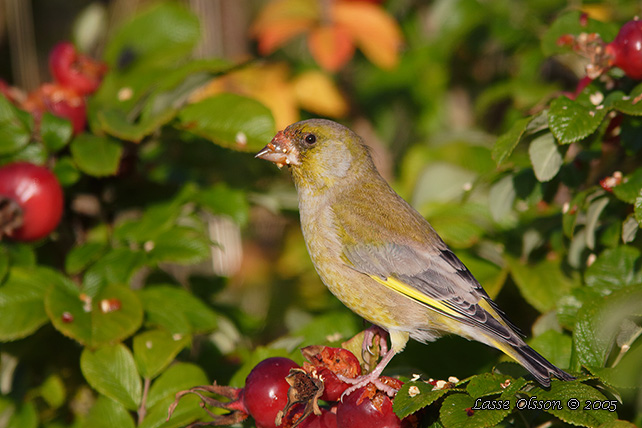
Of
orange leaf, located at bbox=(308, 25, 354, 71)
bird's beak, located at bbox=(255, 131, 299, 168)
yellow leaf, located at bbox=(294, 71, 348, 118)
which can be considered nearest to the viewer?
bird's beak, located at bbox=(255, 131, 299, 168)

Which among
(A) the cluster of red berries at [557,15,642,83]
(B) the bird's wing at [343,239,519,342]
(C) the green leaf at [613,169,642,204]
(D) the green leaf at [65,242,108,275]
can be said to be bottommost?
(D) the green leaf at [65,242,108,275]

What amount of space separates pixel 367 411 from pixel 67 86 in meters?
2.00

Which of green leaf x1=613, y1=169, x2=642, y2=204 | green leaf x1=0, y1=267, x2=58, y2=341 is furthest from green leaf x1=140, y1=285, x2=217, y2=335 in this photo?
green leaf x1=613, y1=169, x2=642, y2=204

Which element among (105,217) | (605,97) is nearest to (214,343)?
(105,217)

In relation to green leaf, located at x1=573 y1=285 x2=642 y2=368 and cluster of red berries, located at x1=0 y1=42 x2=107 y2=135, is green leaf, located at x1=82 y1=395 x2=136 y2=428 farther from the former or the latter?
green leaf, located at x1=573 y1=285 x2=642 y2=368

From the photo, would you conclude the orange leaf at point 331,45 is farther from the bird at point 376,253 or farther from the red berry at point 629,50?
the red berry at point 629,50

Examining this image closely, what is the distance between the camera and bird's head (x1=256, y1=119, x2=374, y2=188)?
2.56 m

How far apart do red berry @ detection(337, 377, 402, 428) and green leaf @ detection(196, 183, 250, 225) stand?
3.67 feet

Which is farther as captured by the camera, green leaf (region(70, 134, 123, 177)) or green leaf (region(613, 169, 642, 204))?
green leaf (region(70, 134, 123, 177))

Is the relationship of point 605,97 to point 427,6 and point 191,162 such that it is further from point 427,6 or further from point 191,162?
point 427,6

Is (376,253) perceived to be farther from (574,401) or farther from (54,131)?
(54,131)

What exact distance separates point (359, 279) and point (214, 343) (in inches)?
32.2

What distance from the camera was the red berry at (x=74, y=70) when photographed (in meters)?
2.89

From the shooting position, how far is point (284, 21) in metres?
3.44
